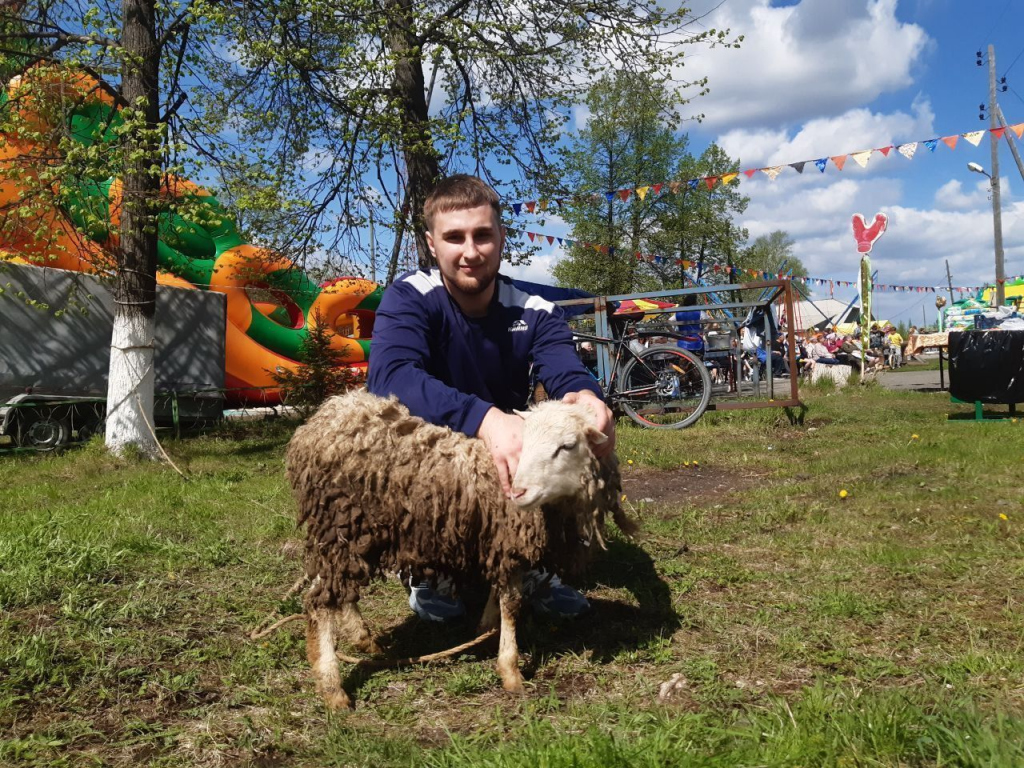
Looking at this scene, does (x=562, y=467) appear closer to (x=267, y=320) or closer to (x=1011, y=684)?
(x=1011, y=684)

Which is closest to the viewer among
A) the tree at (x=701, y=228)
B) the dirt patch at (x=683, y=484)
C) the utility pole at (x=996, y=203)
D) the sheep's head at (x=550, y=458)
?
the sheep's head at (x=550, y=458)

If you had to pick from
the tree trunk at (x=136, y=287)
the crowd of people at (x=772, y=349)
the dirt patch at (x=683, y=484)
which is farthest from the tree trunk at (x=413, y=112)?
the dirt patch at (x=683, y=484)

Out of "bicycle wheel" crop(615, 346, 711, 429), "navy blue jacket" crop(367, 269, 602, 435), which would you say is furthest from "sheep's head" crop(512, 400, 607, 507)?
"bicycle wheel" crop(615, 346, 711, 429)

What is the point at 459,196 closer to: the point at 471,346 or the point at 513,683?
the point at 471,346

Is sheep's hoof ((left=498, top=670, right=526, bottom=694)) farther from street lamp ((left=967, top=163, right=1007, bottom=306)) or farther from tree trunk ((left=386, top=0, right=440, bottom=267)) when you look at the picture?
street lamp ((left=967, top=163, right=1007, bottom=306))

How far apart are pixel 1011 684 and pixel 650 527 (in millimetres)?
2509

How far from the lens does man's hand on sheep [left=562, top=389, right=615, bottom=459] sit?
8.64 feet

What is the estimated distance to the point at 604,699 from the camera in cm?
246

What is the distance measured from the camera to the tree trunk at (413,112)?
920 cm

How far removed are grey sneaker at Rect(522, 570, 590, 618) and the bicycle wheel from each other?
6058 mm

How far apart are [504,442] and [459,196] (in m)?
1.08

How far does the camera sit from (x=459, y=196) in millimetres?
2934

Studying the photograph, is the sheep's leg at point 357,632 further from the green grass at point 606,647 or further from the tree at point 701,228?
the tree at point 701,228

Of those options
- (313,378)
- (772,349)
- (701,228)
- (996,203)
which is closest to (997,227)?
(996,203)
